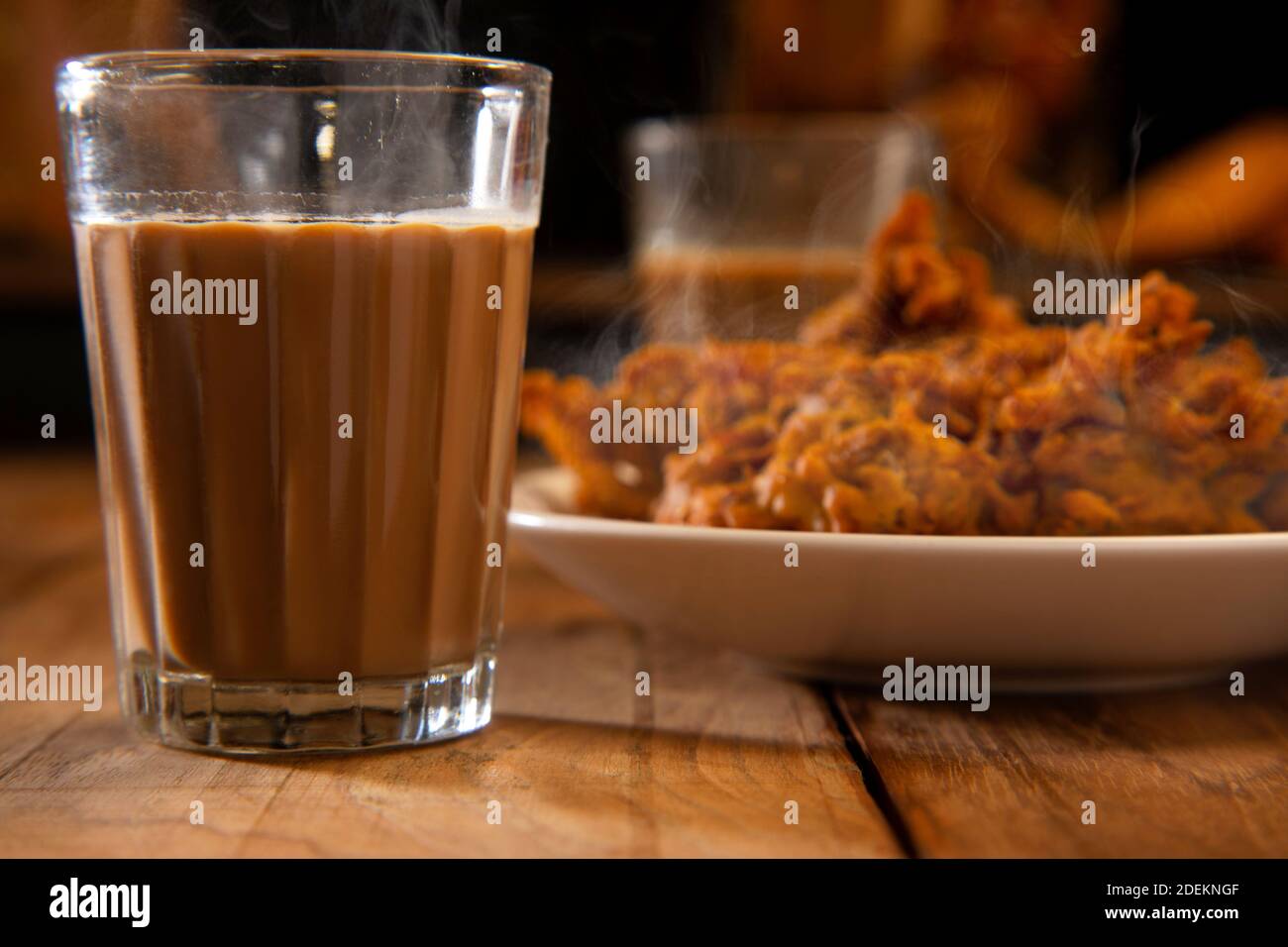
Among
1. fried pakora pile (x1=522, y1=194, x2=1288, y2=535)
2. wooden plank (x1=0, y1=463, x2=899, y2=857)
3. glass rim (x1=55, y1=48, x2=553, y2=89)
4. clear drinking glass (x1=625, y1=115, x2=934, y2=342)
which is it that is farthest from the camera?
clear drinking glass (x1=625, y1=115, x2=934, y2=342)

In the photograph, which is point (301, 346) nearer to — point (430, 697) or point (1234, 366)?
point (430, 697)

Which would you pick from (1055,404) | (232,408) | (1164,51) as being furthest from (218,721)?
(1164,51)

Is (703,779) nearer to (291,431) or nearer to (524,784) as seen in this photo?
(524,784)

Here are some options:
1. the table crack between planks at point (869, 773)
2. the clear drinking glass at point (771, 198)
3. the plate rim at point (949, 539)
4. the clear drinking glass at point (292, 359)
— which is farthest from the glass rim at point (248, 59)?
the clear drinking glass at point (771, 198)

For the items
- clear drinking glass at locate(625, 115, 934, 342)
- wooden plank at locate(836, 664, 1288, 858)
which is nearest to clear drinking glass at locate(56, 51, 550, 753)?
wooden plank at locate(836, 664, 1288, 858)

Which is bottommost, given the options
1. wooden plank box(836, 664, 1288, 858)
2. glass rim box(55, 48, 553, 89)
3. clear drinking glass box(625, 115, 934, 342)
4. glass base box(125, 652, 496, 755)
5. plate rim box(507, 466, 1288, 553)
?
wooden plank box(836, 664, 1288, 858)

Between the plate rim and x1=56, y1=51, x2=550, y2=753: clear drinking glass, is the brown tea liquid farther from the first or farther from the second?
the plate rim

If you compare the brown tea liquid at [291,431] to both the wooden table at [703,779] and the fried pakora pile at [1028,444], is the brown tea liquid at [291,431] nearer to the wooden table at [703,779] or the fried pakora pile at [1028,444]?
the wooden table at [703,779]
